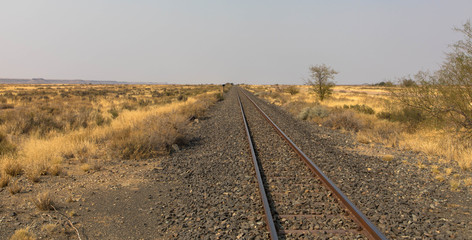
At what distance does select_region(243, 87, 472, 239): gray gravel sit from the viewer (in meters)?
4.30

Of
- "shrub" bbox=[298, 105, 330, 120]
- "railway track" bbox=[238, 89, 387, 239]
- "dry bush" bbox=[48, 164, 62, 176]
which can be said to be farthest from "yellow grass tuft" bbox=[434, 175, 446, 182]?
"shrub" bbox=[298, 105, 330, 120]

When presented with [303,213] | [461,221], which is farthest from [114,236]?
[461,221]

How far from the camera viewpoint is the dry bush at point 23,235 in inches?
157

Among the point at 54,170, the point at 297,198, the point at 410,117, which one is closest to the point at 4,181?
the point at 54,170

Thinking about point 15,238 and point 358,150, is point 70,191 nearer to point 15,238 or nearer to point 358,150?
point 15,238

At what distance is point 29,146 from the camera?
8617mm

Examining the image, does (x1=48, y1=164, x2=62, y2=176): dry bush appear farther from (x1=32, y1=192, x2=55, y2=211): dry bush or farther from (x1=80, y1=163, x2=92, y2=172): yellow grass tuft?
(x1=32, y1=192, x2=55, y2=211): dry bush

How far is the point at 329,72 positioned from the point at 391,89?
17474mm

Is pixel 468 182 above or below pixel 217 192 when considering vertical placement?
above

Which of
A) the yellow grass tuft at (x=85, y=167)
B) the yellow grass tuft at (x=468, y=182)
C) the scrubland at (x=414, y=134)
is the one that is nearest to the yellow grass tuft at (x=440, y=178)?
the scrubland at (x=414, y=134)

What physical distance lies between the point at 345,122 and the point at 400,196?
9456 millimetres

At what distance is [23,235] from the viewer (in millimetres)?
4039

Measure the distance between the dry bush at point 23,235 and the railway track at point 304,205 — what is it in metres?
3.40

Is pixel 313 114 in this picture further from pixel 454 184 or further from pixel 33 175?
pixel 33 175
